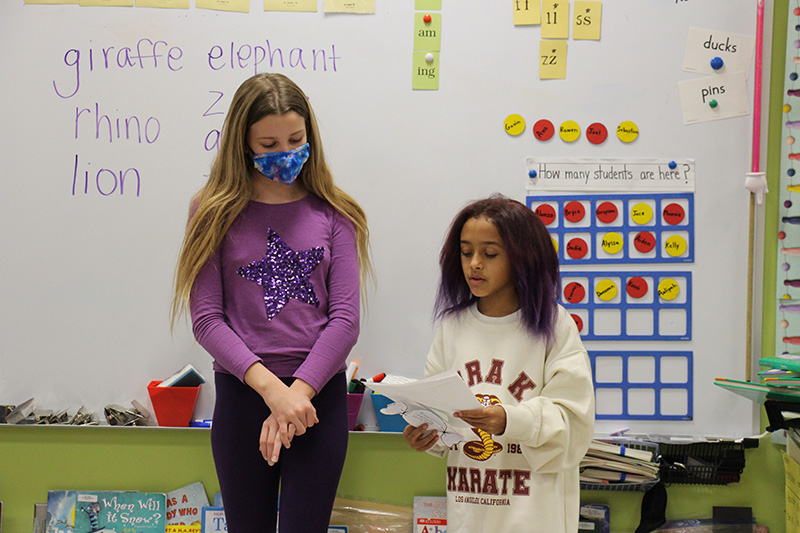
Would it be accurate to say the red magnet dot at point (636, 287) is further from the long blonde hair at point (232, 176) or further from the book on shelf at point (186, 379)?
the book on shelf at point (186, 379)

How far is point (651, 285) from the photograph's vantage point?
2.01 meters

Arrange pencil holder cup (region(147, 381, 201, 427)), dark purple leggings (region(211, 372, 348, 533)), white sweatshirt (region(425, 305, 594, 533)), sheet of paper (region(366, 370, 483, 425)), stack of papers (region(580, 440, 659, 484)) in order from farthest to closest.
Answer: pencil holder cup (region(147, 381, 201, 427)), stack of papers (region(580, 440, 659, 484)), dark purple leggings (region(211, 372, 348, 533)), white sweatshirt (region(425, 305, 594, 533)), sheet of paper (region(366, 370, 483, 425))

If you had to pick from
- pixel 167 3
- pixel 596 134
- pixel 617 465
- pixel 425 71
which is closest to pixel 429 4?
pixel 425 71

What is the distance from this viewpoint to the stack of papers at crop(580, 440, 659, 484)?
1.88 m

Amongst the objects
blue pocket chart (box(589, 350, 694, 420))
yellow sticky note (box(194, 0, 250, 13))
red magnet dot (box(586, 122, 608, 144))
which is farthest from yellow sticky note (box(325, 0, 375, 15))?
blue pocket chart (box(589, 350, 694, 420))

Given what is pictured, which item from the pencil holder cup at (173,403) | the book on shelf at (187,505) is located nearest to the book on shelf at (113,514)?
the book on shelf at (187,505)

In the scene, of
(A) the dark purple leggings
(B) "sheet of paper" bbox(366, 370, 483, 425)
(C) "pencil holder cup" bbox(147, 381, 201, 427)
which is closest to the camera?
(B) "sheet of paper" bbox(366, 370, 483, 425)

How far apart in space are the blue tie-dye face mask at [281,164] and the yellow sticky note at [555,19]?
0.96 meters

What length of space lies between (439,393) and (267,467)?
441mm

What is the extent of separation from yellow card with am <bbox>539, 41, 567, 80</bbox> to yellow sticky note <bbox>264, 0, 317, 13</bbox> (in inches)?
26.4

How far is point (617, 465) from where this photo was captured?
188 cm

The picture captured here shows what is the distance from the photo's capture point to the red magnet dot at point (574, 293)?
2.02 metres

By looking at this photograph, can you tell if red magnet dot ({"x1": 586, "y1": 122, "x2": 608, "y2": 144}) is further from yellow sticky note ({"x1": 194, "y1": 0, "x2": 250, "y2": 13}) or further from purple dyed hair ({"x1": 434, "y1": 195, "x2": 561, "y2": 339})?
yellow sticky note ({"x1": 194, "y1": 0, "x2": 250, "y2": 13})

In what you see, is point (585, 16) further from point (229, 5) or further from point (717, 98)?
point (229, 5)
